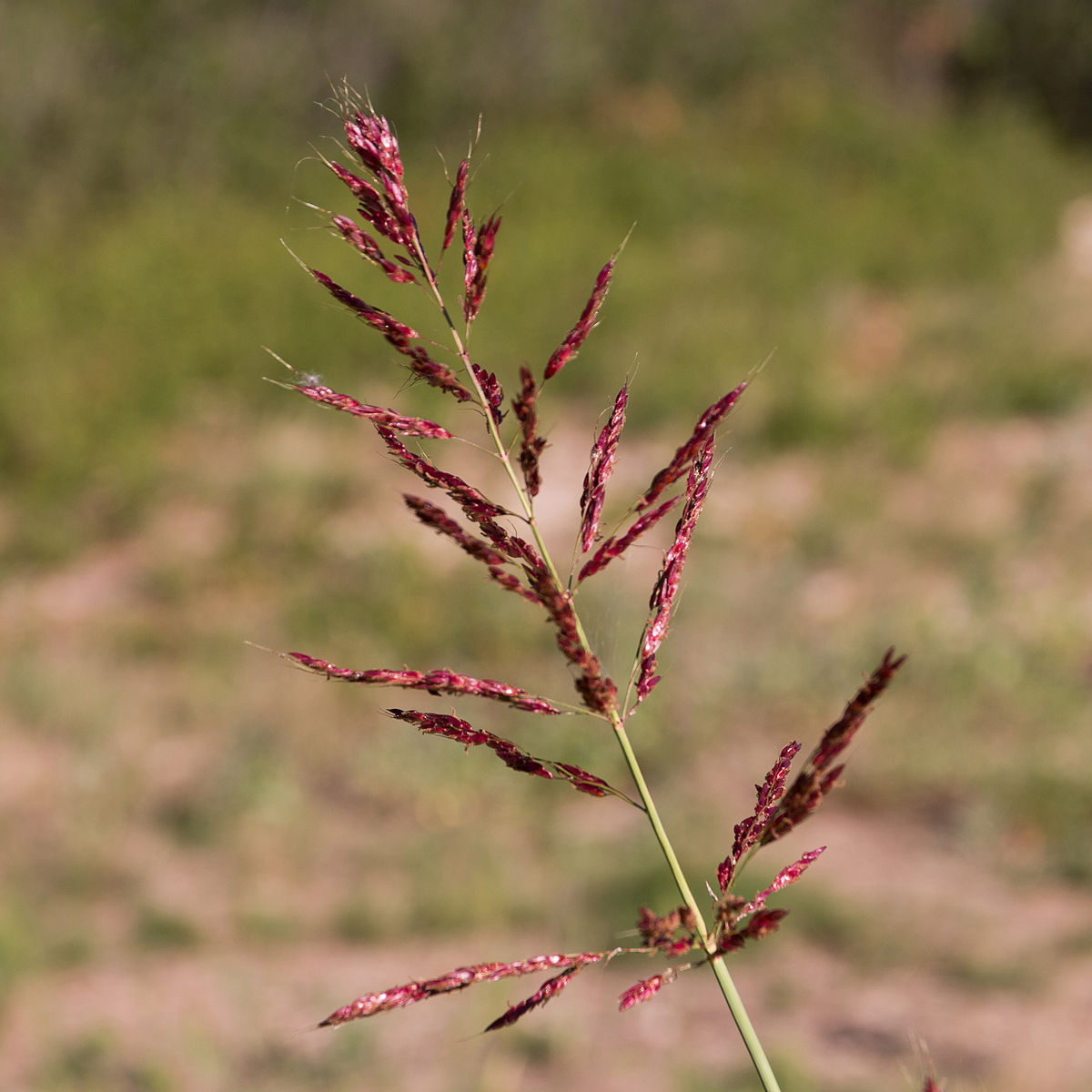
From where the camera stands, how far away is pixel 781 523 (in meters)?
7.91

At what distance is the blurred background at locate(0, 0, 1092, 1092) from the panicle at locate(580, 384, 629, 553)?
0.15 meters

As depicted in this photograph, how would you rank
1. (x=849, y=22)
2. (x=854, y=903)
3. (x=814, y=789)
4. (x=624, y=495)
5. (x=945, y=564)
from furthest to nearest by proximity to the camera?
(x=849, y=22) < (x=624, y=495) < (x=945, y=564) < (x=854, y=903) < (x=814, y=789)

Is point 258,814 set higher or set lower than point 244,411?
lower

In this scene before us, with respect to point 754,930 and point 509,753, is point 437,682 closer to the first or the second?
point 509,753

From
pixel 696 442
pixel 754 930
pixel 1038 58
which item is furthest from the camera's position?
pixel 1038 58

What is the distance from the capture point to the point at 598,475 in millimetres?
809

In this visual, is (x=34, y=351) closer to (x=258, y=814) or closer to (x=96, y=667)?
(x=96, y=667)

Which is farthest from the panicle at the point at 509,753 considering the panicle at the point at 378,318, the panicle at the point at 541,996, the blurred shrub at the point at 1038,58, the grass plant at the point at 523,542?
the blurred shrub at the point at 1038,58

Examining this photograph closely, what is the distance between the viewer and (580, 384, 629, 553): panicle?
0.80m

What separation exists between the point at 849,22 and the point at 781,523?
549 inches

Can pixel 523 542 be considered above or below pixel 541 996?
above

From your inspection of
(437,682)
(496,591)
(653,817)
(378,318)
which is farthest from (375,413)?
(496,591)

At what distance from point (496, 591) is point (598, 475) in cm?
632

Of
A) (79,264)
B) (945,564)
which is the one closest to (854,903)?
(945,564)
